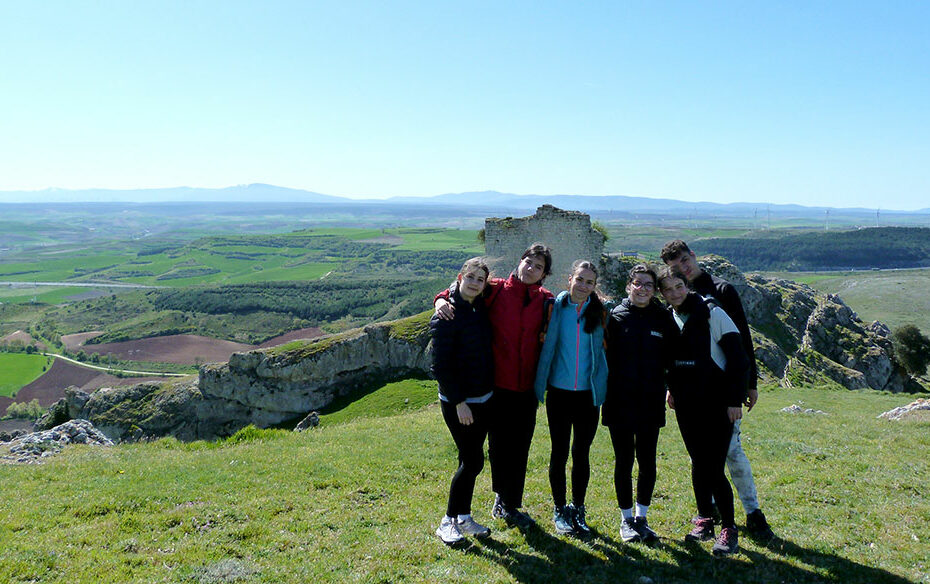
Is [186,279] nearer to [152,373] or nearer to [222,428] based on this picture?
[152,373]

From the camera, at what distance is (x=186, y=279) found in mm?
188500

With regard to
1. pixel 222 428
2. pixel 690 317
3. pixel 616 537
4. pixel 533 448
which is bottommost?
pixel 222 428

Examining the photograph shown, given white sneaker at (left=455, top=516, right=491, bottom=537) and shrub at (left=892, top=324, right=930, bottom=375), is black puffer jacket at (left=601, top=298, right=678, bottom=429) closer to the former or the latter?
white sneaker at (left=455, top=516, right=491, bottom=537)

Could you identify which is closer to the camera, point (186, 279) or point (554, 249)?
point (554, 249)

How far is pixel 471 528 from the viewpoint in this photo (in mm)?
6828

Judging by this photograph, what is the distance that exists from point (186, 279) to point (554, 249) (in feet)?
618

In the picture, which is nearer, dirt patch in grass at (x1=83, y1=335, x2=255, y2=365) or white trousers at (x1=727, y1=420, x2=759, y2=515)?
white trousers at (x1=727, y1=420, x2=759, y2=515)

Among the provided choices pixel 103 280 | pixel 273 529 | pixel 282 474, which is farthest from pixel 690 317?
pixel 103 280

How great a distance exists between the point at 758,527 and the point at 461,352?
173 inches

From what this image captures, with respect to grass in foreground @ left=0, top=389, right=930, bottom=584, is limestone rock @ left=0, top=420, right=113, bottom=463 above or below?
below

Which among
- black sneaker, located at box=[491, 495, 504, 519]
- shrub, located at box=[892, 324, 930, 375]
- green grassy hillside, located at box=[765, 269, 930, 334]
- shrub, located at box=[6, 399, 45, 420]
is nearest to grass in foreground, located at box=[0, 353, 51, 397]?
shrub, located at box=[6, 399, 45, 420]

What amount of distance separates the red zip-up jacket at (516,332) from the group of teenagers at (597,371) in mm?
13

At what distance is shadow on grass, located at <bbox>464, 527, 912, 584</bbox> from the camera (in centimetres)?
583

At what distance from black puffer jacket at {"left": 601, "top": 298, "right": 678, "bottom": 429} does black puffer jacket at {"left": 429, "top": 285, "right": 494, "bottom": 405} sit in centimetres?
156
